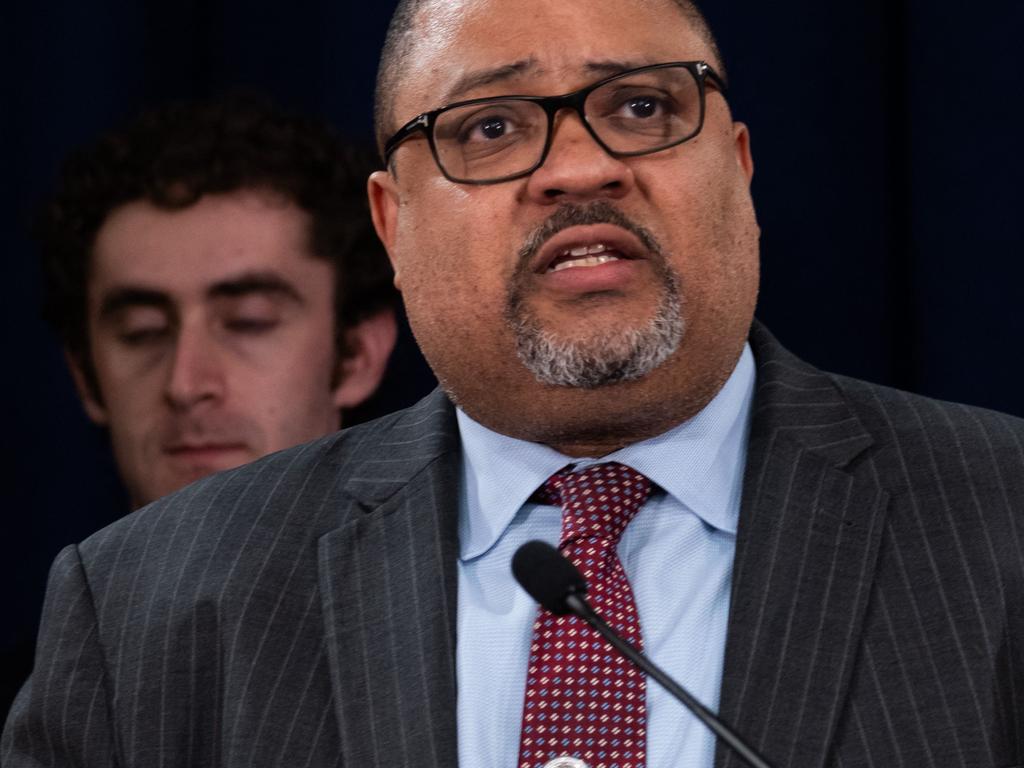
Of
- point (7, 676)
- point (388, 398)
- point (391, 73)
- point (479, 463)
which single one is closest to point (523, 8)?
point (391, 73)

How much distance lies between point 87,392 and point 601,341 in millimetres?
1034

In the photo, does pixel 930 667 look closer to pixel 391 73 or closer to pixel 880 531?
pixel 880 531

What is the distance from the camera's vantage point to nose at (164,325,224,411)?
6.50ft

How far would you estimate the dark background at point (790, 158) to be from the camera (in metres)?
1.86

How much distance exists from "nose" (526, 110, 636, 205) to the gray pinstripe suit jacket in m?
0.25

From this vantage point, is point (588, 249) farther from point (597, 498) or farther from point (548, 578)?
point (548, 578)

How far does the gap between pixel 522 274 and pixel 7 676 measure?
1.04 metres

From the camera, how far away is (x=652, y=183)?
1.34 metres

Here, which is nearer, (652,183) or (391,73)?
(652,183)

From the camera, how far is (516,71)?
1373mm

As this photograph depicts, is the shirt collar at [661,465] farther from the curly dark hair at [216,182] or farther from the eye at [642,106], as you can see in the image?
the curly dark hair at [216,182]

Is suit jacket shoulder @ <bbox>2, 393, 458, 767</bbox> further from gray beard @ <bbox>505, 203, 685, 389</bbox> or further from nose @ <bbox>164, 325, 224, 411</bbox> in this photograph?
nose @ <bbox>164, 325, 224, 411</bbox>

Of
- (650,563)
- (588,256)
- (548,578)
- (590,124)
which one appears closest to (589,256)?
(588,256)

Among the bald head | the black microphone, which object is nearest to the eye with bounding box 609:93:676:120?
the bald head
